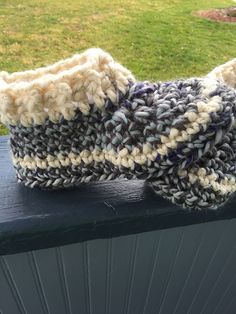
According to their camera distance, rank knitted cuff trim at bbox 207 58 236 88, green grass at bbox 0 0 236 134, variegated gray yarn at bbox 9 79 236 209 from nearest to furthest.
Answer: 1. variegated gray yarn at bbox 9 79 236 209
2. knitted cuff trim at bbox 207 58 236 88
3. green grass at bbox 0 0 236 134

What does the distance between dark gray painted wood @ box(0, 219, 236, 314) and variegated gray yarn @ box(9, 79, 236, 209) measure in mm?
163

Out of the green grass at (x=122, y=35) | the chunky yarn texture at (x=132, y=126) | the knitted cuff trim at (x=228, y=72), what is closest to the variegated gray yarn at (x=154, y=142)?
the chunky yarn texture at (x=132, y=126)

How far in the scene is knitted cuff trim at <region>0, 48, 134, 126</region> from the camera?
0.63 metres

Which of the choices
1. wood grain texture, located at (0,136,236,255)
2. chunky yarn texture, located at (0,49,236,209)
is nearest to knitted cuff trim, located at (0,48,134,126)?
chunky yarn texture, located at (0,49,236,209)

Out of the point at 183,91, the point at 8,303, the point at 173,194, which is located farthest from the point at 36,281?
the point at 183,91

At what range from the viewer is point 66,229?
69cm

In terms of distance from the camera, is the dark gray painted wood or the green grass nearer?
the dark gray painted wood

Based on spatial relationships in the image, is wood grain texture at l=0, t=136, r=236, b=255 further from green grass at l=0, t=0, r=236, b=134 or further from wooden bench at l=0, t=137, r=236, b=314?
green grass at l=0, t=0, r=236, b=134

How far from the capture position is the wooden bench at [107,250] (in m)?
0.70

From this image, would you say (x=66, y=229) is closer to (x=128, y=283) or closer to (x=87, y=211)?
(x=87, y=211)

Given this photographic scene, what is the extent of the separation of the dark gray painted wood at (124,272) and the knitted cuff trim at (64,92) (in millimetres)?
246

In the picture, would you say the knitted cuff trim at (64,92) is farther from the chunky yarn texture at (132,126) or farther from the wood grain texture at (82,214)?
the wood grain texture at (82,214)

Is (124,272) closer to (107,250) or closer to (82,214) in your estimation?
(107,250)

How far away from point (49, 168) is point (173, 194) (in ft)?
0.62
